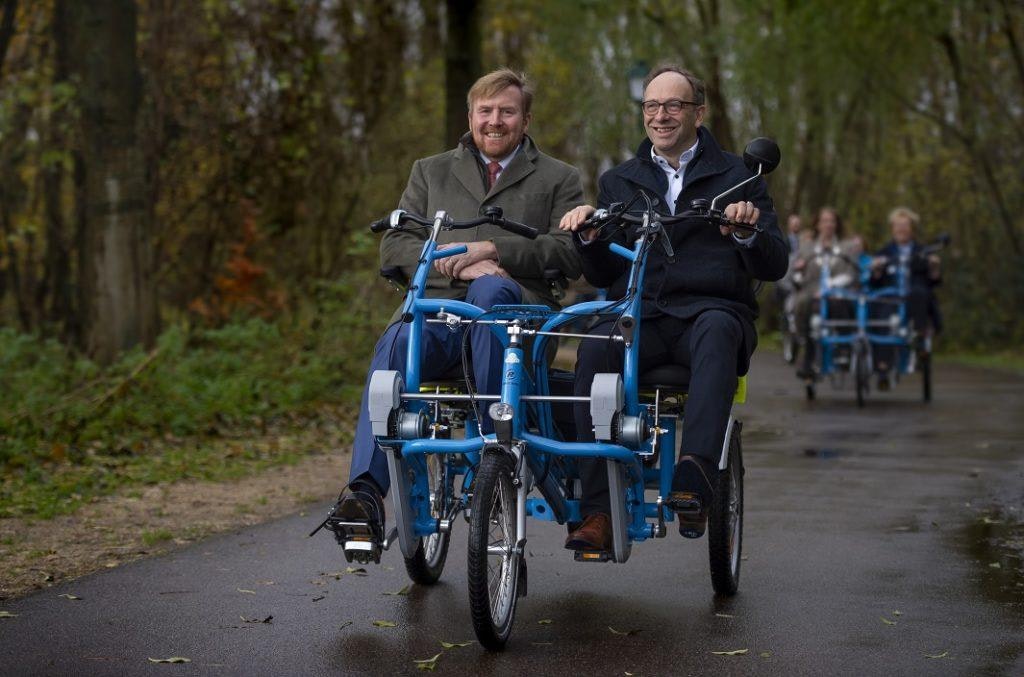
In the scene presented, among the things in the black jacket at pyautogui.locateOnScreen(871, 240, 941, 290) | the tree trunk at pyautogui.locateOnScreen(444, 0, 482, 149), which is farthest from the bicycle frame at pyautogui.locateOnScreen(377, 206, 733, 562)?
the black jacket at pyautogui.locateOnScreen(871, 240, 941, 290)

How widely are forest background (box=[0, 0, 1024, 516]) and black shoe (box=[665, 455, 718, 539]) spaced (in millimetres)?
4154

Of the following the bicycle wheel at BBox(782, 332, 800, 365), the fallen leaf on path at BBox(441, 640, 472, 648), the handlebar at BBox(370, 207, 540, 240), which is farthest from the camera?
the bicycle wheel at BBox(782, 332, 800, 365)

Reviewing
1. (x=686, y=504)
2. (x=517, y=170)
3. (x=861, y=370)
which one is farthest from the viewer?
(x=861, y=370)

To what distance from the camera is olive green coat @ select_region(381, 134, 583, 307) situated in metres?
6.59

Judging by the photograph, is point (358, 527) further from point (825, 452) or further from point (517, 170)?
point (825, 452)

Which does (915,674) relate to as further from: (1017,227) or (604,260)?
(1017,227)

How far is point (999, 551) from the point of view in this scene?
754cm

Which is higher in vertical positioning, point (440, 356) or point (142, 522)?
point (440, 356)

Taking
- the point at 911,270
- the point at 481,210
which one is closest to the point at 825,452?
the point at 481,210

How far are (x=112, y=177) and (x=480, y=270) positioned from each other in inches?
320

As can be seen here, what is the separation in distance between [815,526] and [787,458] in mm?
3237

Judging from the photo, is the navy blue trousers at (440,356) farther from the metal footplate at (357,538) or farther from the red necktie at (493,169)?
the red necktie at (493,169)

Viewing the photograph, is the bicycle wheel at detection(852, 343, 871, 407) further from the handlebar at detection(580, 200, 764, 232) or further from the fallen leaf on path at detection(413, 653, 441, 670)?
the fallen leaf on path at detection(413, 653, 441, 670)

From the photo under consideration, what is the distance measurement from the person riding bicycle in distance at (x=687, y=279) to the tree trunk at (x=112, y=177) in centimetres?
799
